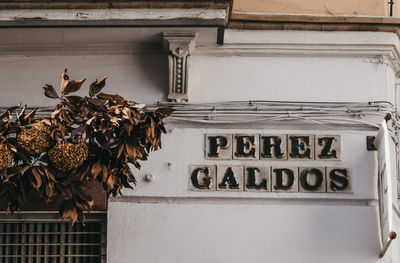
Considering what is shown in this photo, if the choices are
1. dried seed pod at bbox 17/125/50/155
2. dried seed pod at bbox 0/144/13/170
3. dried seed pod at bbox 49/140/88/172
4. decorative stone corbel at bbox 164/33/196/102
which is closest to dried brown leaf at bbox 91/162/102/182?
dried seed pod at bbox 49/140/88/172

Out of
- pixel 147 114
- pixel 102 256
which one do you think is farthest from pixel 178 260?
pixel 147 114

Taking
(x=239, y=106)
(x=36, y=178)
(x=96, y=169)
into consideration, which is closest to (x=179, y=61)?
(x=239, y=106)

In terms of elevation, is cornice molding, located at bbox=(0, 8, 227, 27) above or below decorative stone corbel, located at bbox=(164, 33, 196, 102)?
above

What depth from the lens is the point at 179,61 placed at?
9219 mm

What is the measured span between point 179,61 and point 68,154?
5.79ft

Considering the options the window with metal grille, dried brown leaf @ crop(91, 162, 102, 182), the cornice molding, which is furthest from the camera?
the window with metal grille

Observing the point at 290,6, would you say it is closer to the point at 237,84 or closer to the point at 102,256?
the point at 237,84

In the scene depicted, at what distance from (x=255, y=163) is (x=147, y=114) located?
5.10 ft

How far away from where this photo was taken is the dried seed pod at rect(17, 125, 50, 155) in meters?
7.93

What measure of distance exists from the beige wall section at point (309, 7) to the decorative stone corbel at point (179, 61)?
663 mm

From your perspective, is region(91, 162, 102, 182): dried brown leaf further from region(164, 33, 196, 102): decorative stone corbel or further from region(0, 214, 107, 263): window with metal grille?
region(164, 33, 196, 102): decorative stone corbel

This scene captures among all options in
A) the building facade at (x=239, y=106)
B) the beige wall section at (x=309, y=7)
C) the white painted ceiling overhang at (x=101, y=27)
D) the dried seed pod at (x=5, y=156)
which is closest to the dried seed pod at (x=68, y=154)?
the dried seed pod at (x=5, y=156)

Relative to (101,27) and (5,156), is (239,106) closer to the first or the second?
(101,27)

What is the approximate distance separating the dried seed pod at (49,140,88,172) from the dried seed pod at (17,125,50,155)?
83 mm
